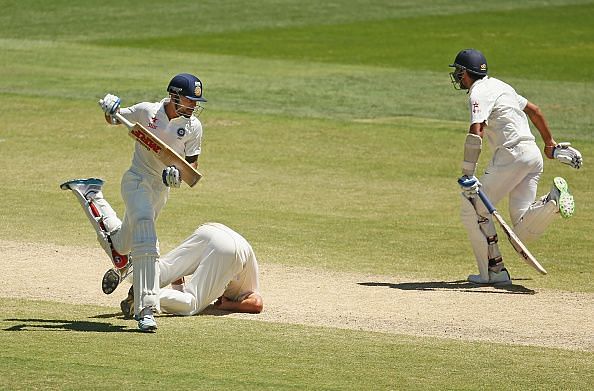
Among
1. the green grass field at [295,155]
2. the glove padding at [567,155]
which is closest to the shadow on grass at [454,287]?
the green grass field at [295,155]

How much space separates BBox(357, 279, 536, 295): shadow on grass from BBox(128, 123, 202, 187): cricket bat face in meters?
2.58

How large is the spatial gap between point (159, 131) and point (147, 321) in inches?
61.7

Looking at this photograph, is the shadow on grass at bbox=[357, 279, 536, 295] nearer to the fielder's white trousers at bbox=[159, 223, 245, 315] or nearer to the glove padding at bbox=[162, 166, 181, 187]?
the fielder's white trousers at bbox=[159, 223, 245, 315]

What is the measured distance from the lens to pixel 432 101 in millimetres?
23562

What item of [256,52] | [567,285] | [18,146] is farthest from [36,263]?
[256,52]

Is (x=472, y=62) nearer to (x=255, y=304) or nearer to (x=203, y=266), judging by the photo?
(x=255, y=304)

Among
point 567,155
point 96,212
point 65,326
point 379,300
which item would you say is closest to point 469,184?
point 379,300

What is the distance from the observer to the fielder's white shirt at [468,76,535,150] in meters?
12.1

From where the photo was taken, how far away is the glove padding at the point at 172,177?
9.69 meters

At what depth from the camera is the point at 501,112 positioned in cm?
1231

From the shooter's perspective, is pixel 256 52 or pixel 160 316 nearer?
pixel 160 316

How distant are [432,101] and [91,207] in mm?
13458

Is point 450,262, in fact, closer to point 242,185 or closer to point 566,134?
point 242,185

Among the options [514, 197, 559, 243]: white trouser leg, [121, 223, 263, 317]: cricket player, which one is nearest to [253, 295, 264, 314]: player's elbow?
[121, 223, 263, 317]: cricket player
